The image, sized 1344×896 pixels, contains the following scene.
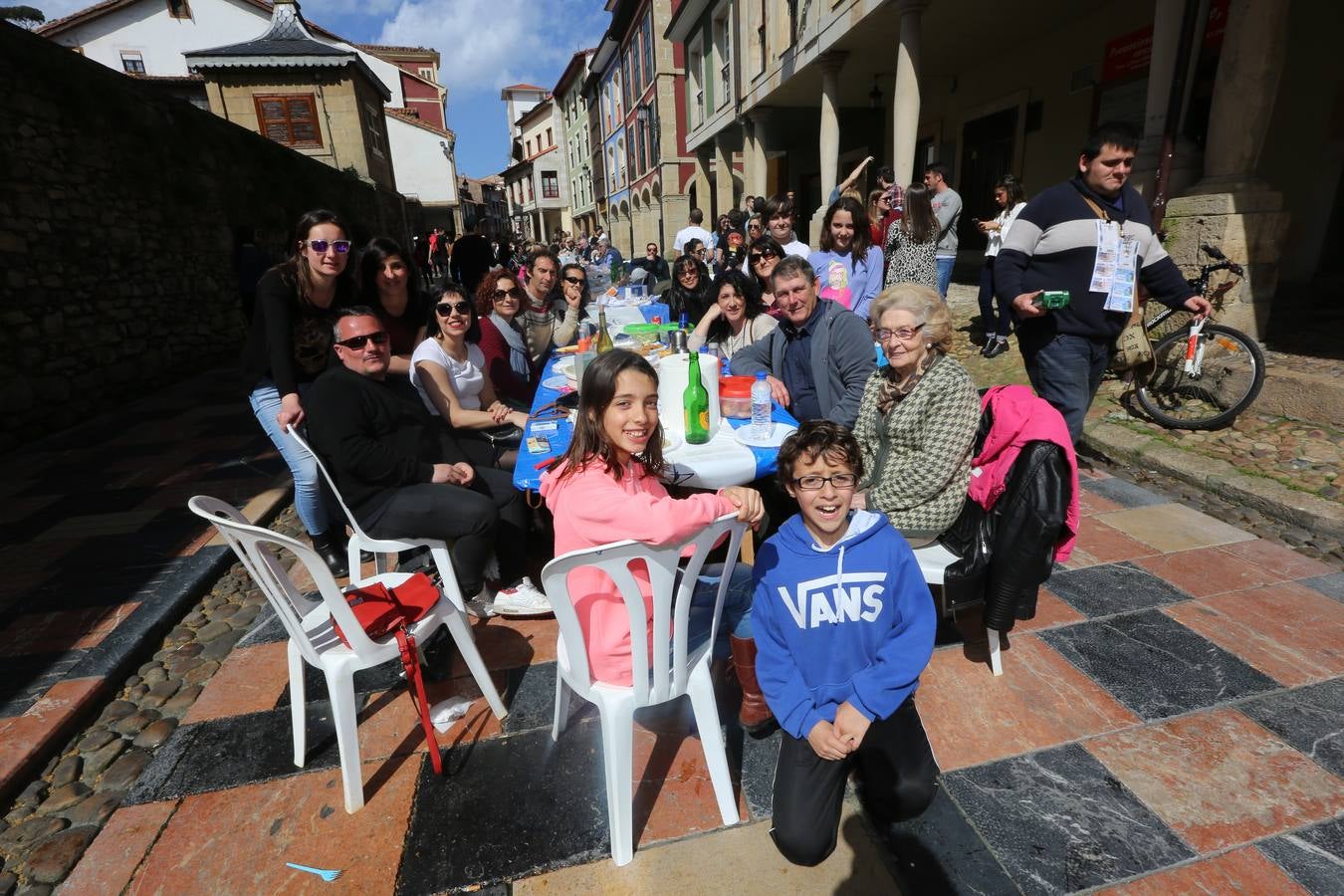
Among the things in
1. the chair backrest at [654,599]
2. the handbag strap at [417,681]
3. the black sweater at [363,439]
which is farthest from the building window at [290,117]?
the chair backrest at [654,599]

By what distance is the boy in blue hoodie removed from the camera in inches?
63.1

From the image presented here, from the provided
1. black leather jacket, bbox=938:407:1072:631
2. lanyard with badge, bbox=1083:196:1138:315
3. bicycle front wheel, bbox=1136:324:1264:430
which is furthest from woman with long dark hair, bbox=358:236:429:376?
bicycle front wheel, bbox=1136:324:1264:430

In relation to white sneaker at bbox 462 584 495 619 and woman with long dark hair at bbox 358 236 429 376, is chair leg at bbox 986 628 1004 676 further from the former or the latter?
woman with long dark hair at bbox 358 236 429 376

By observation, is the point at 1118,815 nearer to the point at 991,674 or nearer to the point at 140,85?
the point at 991,674

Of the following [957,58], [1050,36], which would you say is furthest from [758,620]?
[957,58]

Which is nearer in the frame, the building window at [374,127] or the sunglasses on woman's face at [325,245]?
the sunglasses on woman's face at [325,245]

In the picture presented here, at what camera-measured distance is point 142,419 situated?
610cm

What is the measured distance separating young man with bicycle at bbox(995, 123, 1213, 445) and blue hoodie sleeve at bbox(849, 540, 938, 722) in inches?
80.8

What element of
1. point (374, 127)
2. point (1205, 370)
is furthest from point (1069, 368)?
point (374, 127)

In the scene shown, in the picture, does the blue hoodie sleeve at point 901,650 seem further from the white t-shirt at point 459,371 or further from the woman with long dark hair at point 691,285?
the woman with long dark hair at point 691,285

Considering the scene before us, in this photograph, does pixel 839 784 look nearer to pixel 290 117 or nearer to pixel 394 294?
pixel 394 294

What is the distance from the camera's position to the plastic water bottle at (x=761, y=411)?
250cm

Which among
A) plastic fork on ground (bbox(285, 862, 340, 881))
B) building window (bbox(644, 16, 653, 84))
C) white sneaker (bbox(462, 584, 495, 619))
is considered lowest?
plastic fork on ground (bbox(285, 862, 340, 881))

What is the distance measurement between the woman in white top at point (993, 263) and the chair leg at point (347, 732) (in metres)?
6.02
